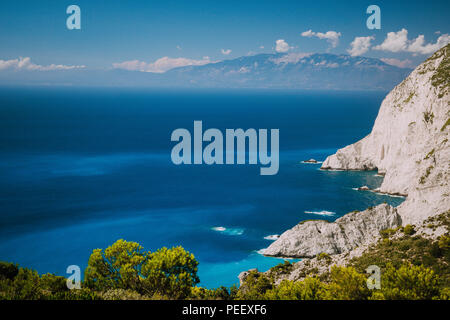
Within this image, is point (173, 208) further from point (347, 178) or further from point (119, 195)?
point (347, 178)

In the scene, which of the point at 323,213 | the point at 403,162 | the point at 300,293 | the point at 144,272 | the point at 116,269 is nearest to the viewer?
the point at 300,293

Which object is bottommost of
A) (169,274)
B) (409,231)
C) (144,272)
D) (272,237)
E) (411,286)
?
(272,237)

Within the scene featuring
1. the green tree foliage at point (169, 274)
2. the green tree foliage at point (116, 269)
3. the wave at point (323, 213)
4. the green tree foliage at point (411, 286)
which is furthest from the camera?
the wave at point (323, 213)

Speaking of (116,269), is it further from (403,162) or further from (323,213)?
(403,162)

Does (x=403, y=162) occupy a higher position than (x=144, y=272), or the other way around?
(x=403, y=162)

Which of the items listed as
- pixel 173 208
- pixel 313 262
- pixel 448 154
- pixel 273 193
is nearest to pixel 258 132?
pixel 273 193

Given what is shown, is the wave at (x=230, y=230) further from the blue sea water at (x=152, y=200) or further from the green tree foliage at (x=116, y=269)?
the green tree foliage at (x=116, y=269)

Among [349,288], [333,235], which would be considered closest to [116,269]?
[349,288]

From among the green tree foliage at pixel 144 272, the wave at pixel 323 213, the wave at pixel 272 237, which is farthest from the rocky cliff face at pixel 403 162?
the green tree foliage at pixel 144 272
